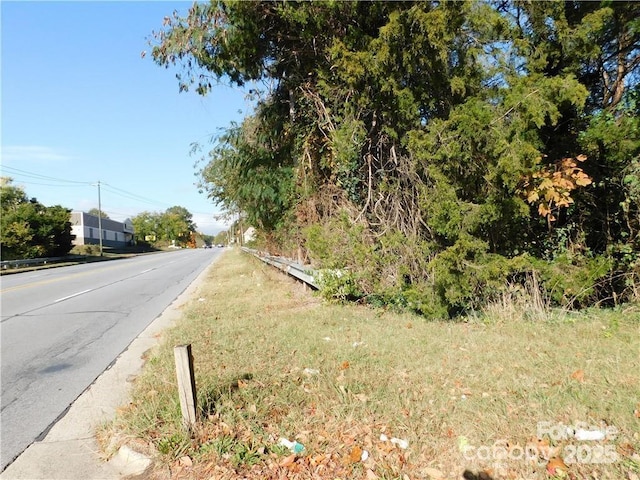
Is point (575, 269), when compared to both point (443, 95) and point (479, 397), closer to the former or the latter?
point (443, 95)

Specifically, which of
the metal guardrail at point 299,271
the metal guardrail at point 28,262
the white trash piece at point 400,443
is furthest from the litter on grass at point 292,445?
the metal guardrail at point 28,262

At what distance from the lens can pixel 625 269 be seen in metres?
7.13

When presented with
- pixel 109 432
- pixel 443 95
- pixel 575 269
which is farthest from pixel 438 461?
pixel 443 95

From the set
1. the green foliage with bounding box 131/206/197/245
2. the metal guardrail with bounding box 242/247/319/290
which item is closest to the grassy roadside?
the metal guardrail with bounding box 242/247/319/290

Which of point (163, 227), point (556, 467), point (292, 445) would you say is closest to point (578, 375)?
point (556, 467)

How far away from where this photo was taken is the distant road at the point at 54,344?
4.31m

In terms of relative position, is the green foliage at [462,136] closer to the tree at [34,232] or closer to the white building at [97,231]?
the tree at [34,232]

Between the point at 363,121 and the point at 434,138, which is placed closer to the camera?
the point at 434,138

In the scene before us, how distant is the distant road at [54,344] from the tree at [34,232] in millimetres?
22978

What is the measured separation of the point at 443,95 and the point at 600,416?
5013mm

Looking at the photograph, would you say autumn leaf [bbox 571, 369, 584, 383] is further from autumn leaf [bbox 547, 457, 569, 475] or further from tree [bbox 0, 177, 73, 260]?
tree [bbox 0, 177, 73, 260]

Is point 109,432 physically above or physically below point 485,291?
below

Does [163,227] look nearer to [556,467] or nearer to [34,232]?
[34,232]

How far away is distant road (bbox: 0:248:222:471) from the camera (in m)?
4.31
